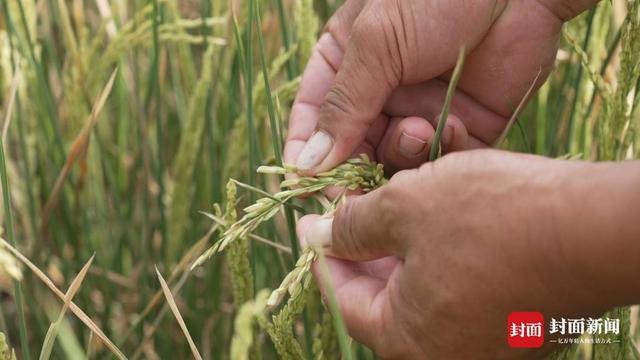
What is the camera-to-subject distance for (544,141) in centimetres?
125

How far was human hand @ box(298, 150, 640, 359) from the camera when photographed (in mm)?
628

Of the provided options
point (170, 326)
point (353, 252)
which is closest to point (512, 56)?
point (353, 252)

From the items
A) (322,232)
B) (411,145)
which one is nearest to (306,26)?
(411,145)

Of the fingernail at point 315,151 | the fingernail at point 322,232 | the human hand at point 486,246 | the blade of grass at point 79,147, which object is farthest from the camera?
the blade of grass at point 79,147

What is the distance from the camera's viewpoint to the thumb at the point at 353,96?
953 millimetres

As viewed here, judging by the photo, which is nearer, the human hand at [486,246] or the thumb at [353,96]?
the human hand at [486,246]

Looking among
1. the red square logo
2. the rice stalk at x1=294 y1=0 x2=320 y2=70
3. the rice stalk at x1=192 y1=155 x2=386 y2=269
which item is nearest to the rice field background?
the rice stalk at x1=294 y1=0 x2=320 y2=70

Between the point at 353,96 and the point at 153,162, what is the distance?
18.1 inches

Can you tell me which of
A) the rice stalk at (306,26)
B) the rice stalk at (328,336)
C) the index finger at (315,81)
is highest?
the rice stalk at (306,26)

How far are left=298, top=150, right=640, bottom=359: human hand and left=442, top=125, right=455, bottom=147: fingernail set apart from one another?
214 millimetres

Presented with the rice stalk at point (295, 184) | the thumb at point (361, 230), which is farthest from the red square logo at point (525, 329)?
the rice stalk at point (295, 184)

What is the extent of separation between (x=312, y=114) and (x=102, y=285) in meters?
0.44

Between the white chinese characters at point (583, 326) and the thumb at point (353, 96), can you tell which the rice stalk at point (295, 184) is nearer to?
the thumb at point (353, 96)

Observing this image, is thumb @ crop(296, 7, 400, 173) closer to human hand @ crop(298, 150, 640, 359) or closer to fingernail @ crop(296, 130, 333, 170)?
fingernail @ crop(296, 130, 333, 170)
